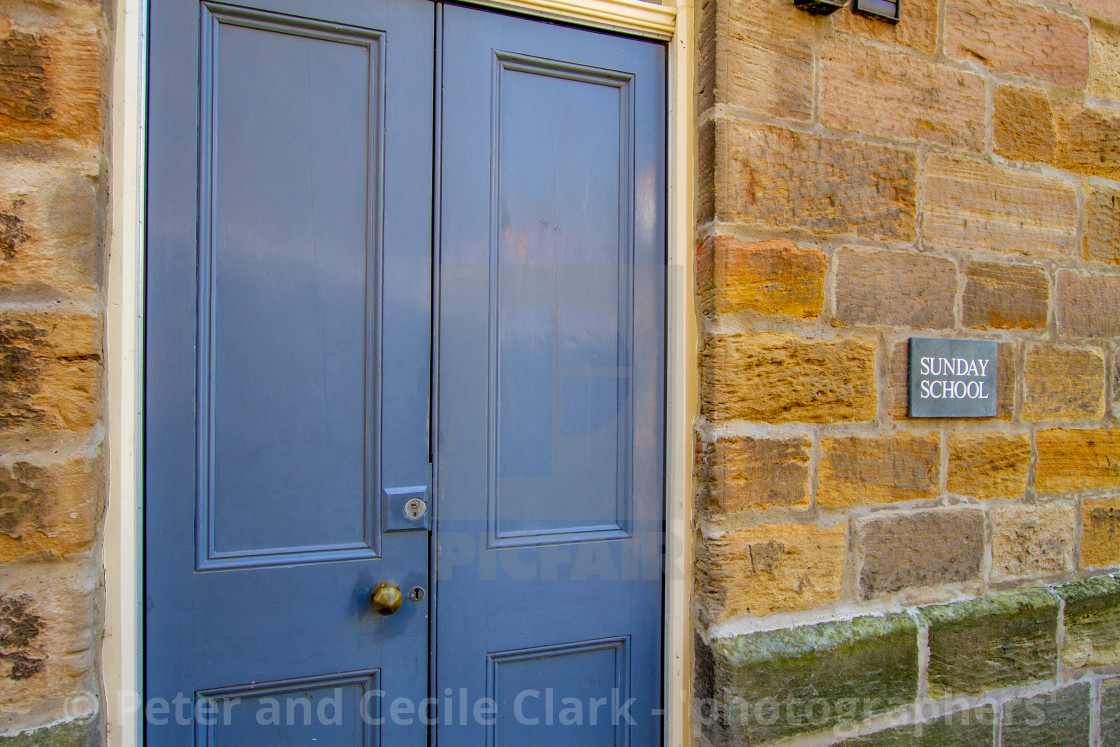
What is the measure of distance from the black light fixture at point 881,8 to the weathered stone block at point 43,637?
2.32 meters

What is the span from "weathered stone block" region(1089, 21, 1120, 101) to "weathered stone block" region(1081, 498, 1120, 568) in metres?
1.33

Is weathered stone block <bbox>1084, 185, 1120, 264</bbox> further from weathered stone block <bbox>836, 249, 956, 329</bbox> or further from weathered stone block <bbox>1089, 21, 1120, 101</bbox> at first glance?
weathered stone block <bbox>836, 249, 956, 329</bbox>

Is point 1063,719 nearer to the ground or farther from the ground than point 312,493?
nearer to the ground

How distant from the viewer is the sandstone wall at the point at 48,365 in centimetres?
120

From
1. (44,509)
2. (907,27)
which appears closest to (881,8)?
(907,27)

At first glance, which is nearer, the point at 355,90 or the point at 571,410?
the point at 355,90

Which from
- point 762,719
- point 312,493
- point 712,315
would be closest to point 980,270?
point 712,315

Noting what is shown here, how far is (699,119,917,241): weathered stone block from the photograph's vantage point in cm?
162

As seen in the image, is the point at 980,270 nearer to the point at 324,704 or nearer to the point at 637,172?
the point at 637,172

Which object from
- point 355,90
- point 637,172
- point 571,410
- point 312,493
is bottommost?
point 312,493

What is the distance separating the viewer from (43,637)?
1.21 metres

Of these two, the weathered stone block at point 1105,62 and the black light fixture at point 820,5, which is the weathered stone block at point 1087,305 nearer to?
the weathered stone block at point 1105,62

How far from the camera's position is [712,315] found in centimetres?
162

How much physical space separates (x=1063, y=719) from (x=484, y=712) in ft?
5.90
